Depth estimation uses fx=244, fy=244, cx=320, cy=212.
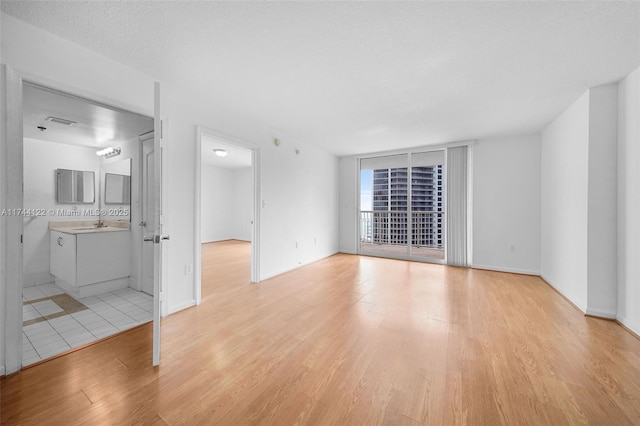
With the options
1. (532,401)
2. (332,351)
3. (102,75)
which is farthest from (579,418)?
(102,75)

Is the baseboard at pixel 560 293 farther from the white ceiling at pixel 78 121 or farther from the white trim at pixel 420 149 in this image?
the white ceiling at pixel 78 121

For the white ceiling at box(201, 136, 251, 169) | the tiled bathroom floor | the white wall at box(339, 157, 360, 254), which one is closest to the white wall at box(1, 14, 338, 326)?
the tiled bathroom floor

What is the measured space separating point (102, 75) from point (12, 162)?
3.15 feet

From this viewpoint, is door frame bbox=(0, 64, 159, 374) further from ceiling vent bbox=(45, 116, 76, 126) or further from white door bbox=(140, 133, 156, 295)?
white door bbox=(140, 133, 156, 295)

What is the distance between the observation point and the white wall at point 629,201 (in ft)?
7.31

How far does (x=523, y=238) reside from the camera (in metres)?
4.23

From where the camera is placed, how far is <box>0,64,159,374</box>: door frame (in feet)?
5.32

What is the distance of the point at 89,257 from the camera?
2.90 m

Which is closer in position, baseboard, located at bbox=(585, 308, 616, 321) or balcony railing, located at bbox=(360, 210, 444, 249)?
baseboard, located at bbox=(585, 308, 616, 321)

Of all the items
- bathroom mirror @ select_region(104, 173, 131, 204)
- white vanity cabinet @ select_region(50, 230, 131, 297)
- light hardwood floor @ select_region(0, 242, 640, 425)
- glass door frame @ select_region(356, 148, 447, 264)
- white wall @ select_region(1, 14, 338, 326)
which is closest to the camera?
light hardwood floor @ select_region(0, 242, 640, 425)

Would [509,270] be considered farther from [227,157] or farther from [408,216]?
[227,157]

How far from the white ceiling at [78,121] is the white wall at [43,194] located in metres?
0.13

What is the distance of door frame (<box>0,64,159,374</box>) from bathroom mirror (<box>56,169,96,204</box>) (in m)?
1.57

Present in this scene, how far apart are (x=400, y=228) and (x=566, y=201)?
120 inches
